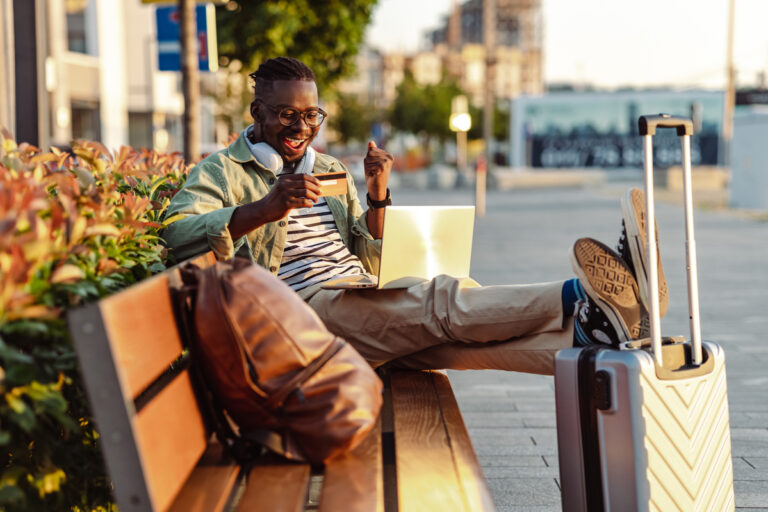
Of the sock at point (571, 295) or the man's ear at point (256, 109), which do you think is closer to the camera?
the sock at point (571, 295)

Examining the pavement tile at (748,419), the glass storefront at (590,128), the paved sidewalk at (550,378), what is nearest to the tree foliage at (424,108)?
the glass storefront at (590,128)

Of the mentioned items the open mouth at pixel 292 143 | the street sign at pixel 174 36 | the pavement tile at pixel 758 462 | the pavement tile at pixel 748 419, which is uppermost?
the street sign at pixel 174 36

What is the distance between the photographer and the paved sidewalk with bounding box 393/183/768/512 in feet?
12.8

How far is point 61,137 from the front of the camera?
2466cm

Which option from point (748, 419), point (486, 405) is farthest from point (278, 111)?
point (748, 419)

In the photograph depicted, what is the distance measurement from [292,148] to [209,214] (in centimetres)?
62

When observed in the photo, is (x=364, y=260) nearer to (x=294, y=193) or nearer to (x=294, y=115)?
(x=294, y=115)

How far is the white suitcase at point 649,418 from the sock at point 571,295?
437mm

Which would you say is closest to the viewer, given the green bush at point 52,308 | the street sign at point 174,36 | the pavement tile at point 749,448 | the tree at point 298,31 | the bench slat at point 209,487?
the green bush at point 52,308

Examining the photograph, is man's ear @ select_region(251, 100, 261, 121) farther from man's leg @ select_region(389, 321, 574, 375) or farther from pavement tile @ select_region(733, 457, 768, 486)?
pavement tile @ select_region(733, 457, 768, 486)

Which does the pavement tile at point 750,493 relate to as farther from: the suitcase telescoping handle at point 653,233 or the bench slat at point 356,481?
the bench slat at point 356,481

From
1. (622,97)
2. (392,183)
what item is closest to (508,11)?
(622,97)

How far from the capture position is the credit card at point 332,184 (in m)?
3.18

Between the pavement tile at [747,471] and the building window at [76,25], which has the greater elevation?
the building window at [76,25]
